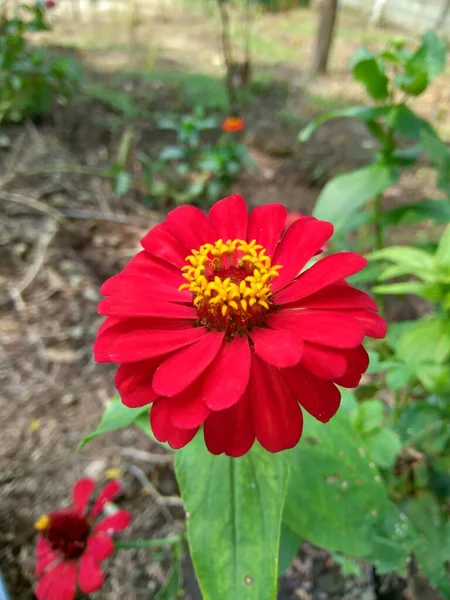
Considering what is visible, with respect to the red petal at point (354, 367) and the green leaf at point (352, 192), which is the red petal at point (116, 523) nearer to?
the red petal at point (354, 367)

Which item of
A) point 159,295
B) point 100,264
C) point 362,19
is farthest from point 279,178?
point 362,19

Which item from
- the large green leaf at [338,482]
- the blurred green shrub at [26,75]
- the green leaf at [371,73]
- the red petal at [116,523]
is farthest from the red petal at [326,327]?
the blurred green shrub at [26,75]

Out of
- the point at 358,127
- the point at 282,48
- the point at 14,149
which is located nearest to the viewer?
the point at 14,149

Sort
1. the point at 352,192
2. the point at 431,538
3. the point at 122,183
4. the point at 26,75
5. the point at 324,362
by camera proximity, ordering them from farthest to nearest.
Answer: the point at 26,75 < the point at 122,183 < the point at 352,192 < the point at 431,538 < the point at 324,362

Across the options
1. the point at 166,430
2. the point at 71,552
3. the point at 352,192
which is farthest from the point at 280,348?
the point at 352,192

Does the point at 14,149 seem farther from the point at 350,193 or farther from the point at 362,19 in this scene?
the point at 362,19

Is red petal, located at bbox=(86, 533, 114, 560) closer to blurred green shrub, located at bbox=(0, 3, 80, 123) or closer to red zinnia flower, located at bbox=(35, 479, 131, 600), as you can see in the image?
red zinnia flower, located at bbox=(35, 479, 131, 600)

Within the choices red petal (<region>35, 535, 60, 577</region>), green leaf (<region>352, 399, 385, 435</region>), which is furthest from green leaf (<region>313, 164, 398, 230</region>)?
red petal (<region>35, 535, 60, 577</region>)

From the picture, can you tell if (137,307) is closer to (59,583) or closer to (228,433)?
(228,433)
